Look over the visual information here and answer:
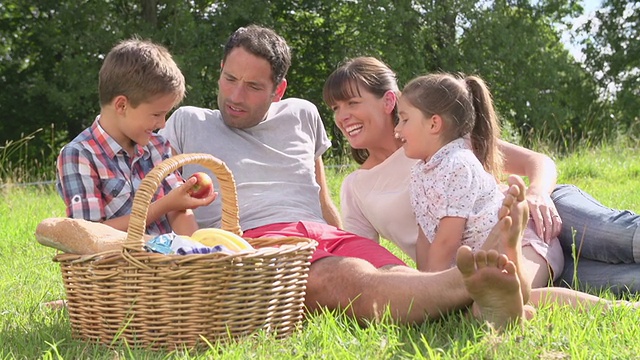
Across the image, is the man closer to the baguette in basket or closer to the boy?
the boy

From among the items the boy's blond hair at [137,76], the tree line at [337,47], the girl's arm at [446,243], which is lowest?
the tree line at [337,47]

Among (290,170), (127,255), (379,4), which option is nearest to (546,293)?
(290,170)

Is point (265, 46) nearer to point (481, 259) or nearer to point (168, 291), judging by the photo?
point (168, 291)

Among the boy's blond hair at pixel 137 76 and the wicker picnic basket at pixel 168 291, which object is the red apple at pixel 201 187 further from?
the boy's blond hair at pixel 137 76

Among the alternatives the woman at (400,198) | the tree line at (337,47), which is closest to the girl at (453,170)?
the woman at (400,198)

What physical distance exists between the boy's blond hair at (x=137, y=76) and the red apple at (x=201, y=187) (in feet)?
1.34

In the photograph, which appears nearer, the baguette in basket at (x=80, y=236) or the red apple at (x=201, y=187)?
the baguette in basket at (x=80, y=236)

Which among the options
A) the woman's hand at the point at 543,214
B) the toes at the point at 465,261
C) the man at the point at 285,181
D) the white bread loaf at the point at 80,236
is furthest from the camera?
the woman's hand at the point at 543,214

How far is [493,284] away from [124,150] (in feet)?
5.26

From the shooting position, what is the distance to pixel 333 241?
3.63m

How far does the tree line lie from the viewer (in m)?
18.1

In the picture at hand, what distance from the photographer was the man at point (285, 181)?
308cm

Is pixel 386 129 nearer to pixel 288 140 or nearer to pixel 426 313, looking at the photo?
pixel 288 140

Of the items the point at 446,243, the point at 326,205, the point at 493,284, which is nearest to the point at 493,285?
the point at 493,284
